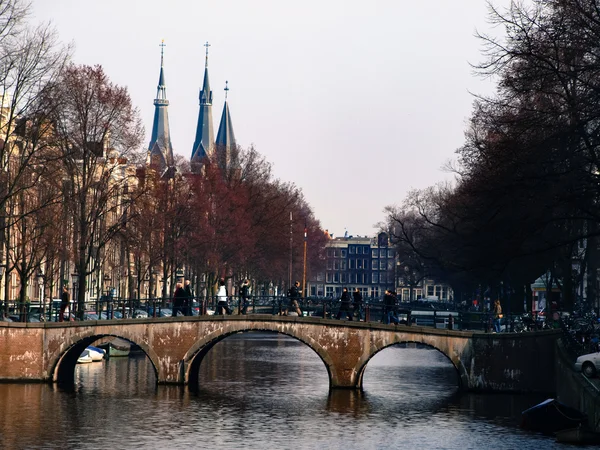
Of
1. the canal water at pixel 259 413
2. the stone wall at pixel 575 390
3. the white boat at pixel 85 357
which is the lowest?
the canal water at pixel 259 413

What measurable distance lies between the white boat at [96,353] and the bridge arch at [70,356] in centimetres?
1346

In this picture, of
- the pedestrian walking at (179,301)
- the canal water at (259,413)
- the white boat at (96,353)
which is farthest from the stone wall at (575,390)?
the white boat at (96,353)

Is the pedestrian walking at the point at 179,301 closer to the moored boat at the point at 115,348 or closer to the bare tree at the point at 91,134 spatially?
the bare tree at the point at 91,134

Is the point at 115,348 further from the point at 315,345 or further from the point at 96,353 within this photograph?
the point at 315,345

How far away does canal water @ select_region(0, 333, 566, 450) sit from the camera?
40.1 meters

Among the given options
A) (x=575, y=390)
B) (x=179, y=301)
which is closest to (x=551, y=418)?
(x=575, y=390)

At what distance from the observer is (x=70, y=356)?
57.7 meters

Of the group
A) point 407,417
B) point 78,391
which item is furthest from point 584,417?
point 78,391

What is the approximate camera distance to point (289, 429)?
43344mm

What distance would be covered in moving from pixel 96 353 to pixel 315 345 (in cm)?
2169

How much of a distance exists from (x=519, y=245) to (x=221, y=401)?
13.0 metres

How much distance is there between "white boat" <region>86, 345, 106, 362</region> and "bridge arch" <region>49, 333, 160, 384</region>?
13462 millimetres

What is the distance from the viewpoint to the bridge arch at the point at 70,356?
181 ft

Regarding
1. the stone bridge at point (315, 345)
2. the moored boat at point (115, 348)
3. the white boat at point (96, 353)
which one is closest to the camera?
the stone bridge at point (315, 345)
